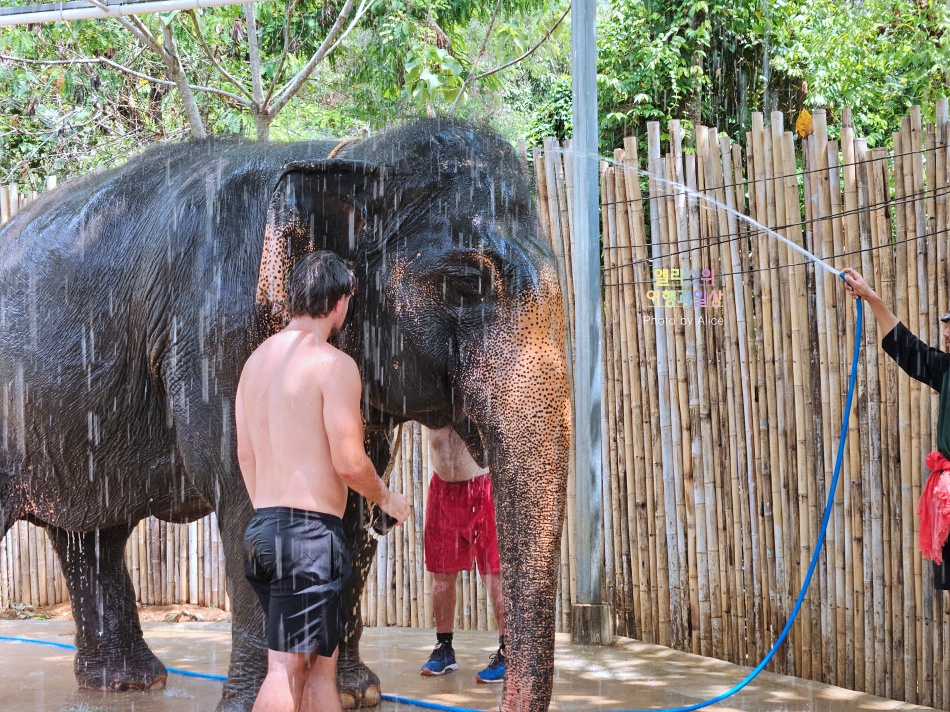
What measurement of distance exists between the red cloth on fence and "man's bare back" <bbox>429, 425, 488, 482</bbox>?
1716 millimetres

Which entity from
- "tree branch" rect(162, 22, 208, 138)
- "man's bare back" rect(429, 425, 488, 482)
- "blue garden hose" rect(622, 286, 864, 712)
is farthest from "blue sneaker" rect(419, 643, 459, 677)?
"tree branch" rect(162, 22, 208, 138)

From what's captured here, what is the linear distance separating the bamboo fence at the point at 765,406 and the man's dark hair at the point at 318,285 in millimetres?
1077

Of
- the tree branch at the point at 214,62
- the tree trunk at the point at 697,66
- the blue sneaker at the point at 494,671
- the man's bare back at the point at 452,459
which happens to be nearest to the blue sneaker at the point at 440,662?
the blue sneaker at the point at 494,671

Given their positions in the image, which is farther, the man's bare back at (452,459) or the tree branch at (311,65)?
the tree branch at (311,65)

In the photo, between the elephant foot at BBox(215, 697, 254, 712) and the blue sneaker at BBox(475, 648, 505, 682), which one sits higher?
the elephant foot at BBox(215, 697, 254, 712)

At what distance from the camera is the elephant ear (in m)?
2.86

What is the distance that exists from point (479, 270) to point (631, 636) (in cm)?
279

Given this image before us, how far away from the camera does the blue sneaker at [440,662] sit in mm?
4348

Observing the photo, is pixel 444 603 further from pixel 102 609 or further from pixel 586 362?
pixel 102 609

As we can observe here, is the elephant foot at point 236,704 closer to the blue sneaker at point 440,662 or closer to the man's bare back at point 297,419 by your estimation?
the man's bare back at point 297,419

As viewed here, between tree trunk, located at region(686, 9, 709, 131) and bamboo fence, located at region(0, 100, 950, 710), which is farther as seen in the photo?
tree trunk, located at region(686, 9, 709, 131)

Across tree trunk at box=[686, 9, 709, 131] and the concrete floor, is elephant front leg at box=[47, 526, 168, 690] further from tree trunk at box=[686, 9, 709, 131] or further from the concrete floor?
tree trunk at box=[686, 9, 709, 131]

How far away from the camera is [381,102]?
8.82 m

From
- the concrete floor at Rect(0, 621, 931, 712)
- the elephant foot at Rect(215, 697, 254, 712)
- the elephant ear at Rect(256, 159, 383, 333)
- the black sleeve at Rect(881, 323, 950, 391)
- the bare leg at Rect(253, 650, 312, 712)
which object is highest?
the elephant ear at Rect(256, 159, 383, 333)
